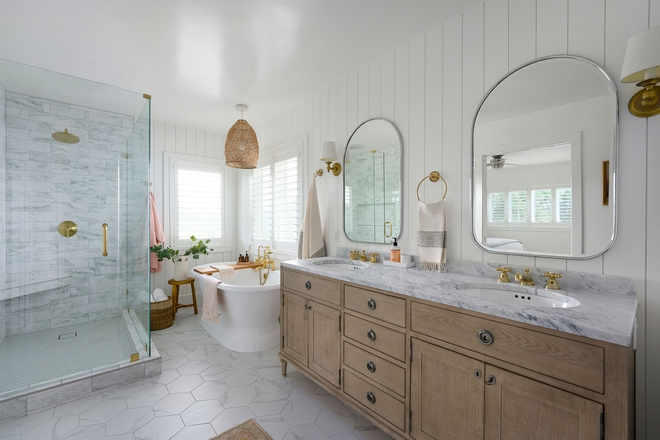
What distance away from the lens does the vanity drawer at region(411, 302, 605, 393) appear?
3.14ft

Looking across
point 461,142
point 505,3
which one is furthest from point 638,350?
point 505,3

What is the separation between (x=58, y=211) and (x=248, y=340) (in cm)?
200

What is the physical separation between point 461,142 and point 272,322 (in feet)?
7.79

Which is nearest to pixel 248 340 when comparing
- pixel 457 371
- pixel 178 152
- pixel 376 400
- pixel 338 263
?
pixel 338 263

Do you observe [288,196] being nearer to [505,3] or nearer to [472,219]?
[472,219]

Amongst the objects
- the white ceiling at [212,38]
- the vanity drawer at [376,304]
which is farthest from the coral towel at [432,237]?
the white ceiling at [212,38]

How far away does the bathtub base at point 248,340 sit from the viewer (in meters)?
2.92

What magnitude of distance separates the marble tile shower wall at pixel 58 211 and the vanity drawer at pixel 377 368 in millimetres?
2513

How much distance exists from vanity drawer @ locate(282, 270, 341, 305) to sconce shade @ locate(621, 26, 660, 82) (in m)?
1.72

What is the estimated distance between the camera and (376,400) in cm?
167

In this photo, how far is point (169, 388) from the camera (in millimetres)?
2303

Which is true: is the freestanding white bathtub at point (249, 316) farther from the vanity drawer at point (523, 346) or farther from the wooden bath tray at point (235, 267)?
the vanity drawer at point (523, 346)

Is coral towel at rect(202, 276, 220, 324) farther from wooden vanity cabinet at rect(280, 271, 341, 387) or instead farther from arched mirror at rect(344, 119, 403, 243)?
arched mirror at rect(344, 119, 403, 243)

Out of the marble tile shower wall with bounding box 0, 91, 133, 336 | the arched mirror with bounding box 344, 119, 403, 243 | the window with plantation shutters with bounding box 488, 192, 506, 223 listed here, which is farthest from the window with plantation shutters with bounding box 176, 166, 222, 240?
the window with plantation shutters with bounding box 488, 192, 506, 223
